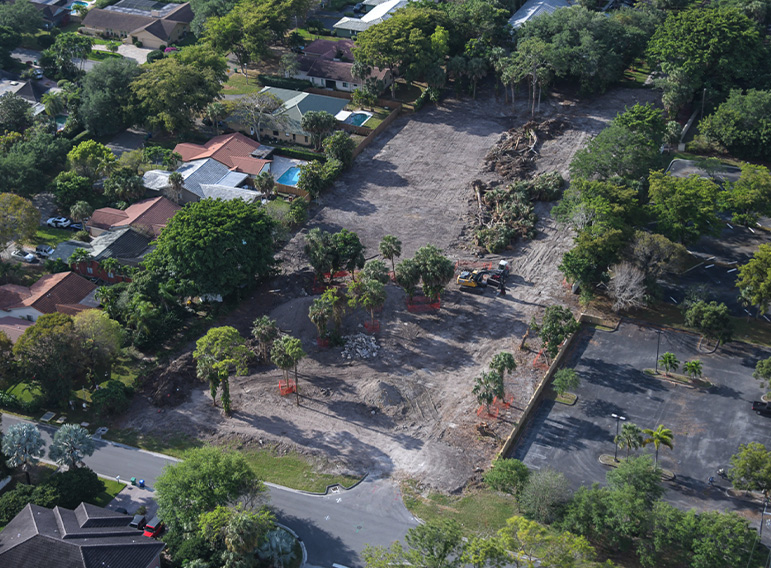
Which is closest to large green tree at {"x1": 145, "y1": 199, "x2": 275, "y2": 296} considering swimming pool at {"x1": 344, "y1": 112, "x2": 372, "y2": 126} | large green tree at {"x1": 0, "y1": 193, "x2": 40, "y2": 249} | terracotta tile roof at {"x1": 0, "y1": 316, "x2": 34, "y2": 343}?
terracotta tile roof at {"x1": 0, "y1": 316, "x2": 34, "y2": 343}

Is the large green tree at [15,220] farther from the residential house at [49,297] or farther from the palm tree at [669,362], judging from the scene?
the palm tree at [669,362]

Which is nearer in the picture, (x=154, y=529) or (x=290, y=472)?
(x=154, y=529)

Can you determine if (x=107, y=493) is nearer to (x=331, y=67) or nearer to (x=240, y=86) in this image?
(x=240, y=86)

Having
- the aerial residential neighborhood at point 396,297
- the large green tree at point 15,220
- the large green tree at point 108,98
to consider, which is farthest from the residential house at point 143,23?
the large green tree at point 15,220

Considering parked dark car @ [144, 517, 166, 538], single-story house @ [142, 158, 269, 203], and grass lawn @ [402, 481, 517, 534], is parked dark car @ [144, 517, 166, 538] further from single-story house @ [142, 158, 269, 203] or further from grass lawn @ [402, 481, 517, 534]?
single-story house @ [142, 158, 269, 203]

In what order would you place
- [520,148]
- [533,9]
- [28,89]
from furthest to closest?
[533,9] → [28,89] → [520,148]

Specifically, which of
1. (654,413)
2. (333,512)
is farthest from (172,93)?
(654,413)
